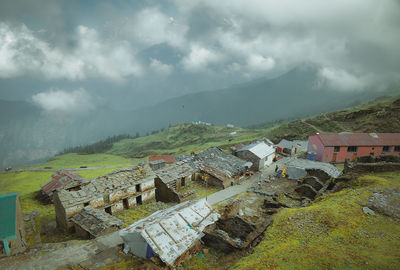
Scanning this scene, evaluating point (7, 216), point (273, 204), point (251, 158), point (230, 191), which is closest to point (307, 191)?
point (273, 204)

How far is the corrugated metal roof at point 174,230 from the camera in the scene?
1416 cm

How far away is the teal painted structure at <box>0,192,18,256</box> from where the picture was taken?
59.0 feet

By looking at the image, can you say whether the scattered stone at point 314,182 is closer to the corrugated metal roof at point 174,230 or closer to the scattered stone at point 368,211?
the scattered stone at point 368,211

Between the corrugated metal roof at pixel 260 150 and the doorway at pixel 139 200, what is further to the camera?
the corrugated metal roof at pixel 260 150

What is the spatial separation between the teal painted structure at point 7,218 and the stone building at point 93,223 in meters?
5.77

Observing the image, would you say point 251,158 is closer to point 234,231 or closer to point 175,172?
point 175,172

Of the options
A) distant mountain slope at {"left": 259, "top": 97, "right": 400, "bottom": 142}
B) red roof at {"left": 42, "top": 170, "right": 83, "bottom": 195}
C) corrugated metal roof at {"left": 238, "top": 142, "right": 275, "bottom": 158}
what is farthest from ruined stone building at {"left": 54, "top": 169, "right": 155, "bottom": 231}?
distant mountain slope at {"left": 259, "top": 97, "right": 400, "bottom": 142}

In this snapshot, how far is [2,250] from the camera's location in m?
18.2

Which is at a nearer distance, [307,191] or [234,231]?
[234,231]

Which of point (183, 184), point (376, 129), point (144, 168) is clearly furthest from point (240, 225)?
point (376, 129)

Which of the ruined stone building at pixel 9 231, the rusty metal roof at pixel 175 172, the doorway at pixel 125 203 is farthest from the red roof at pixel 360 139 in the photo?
the ruined stone building at pixel 9 231

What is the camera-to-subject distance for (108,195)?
27.9m

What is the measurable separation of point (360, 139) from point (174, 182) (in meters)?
47.6

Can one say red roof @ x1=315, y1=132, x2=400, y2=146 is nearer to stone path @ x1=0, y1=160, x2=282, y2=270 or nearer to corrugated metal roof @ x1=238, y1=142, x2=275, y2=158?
corrugated metal roof @ x1=238, y1=142, x2=275, y2=158
